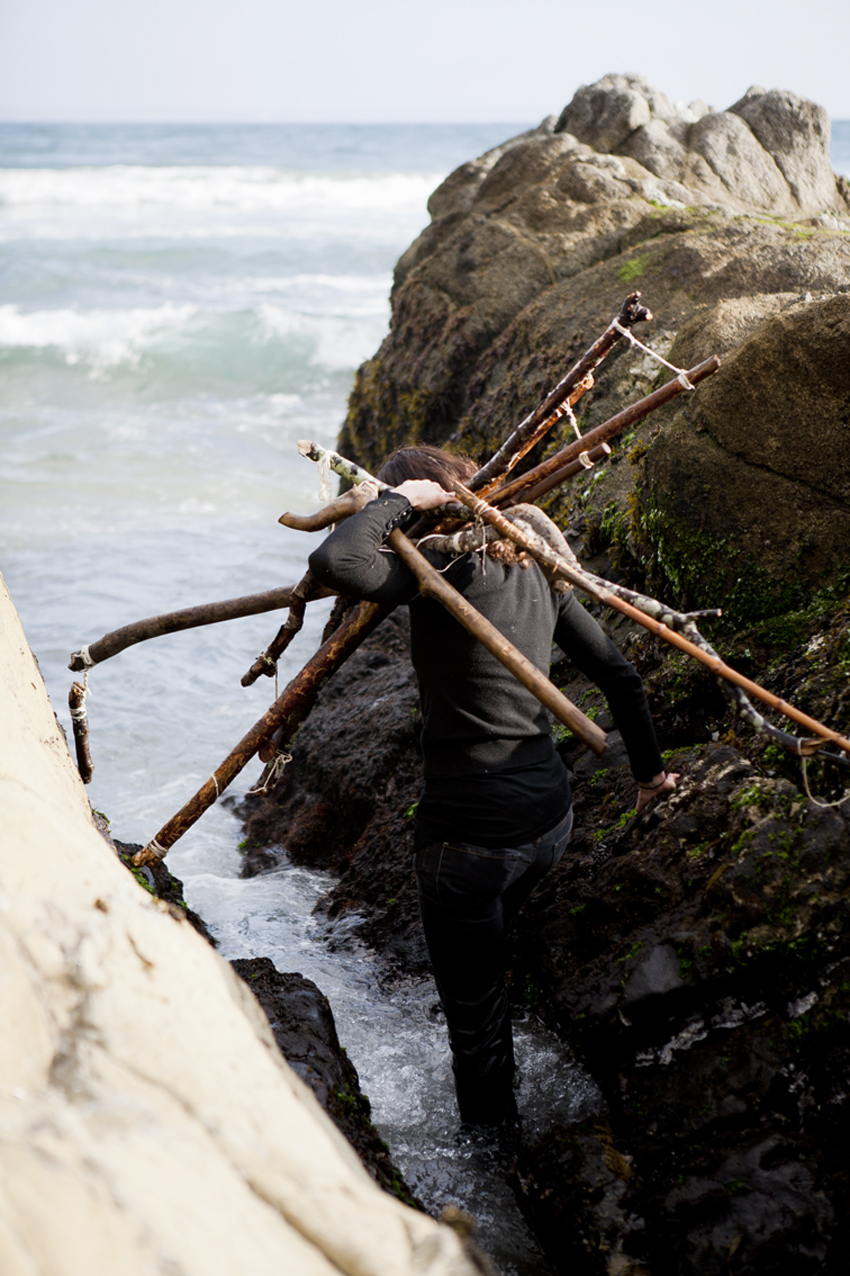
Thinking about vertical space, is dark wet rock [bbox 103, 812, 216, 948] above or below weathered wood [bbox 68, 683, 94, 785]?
below

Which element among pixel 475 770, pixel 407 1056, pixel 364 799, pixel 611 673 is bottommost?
pixel 407 1056

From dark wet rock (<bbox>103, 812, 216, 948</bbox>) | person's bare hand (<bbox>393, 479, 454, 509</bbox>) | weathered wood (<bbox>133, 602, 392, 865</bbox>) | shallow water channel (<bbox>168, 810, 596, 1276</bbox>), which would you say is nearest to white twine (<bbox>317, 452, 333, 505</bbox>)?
person's bare hand (<bbox>393, 479, 454, 509</bbox>)

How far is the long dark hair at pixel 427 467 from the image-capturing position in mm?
2789

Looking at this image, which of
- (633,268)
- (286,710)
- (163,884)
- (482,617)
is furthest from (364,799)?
→ (633,268)

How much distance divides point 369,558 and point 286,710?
0.73 m

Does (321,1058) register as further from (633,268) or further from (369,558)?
(633,268)

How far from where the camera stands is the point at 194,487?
456 inches

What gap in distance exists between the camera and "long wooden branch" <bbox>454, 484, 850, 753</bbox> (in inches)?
90.7

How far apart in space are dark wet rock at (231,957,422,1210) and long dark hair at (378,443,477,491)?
1.64 m

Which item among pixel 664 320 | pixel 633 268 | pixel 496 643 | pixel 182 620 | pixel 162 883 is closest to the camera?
pixel 496 643

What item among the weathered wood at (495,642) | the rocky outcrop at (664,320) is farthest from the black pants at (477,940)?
the rocky outcrop at (664,320)

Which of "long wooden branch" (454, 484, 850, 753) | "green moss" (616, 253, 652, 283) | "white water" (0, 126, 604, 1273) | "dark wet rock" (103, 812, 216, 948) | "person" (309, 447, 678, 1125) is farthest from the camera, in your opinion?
"green moss" (616, 253, 652, 283)

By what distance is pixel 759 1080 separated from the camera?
7.59 feet

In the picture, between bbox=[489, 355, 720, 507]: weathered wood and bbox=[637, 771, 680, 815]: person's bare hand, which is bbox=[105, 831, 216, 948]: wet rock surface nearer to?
bbox=[637, 771, 680, 815]: person's bare hand
